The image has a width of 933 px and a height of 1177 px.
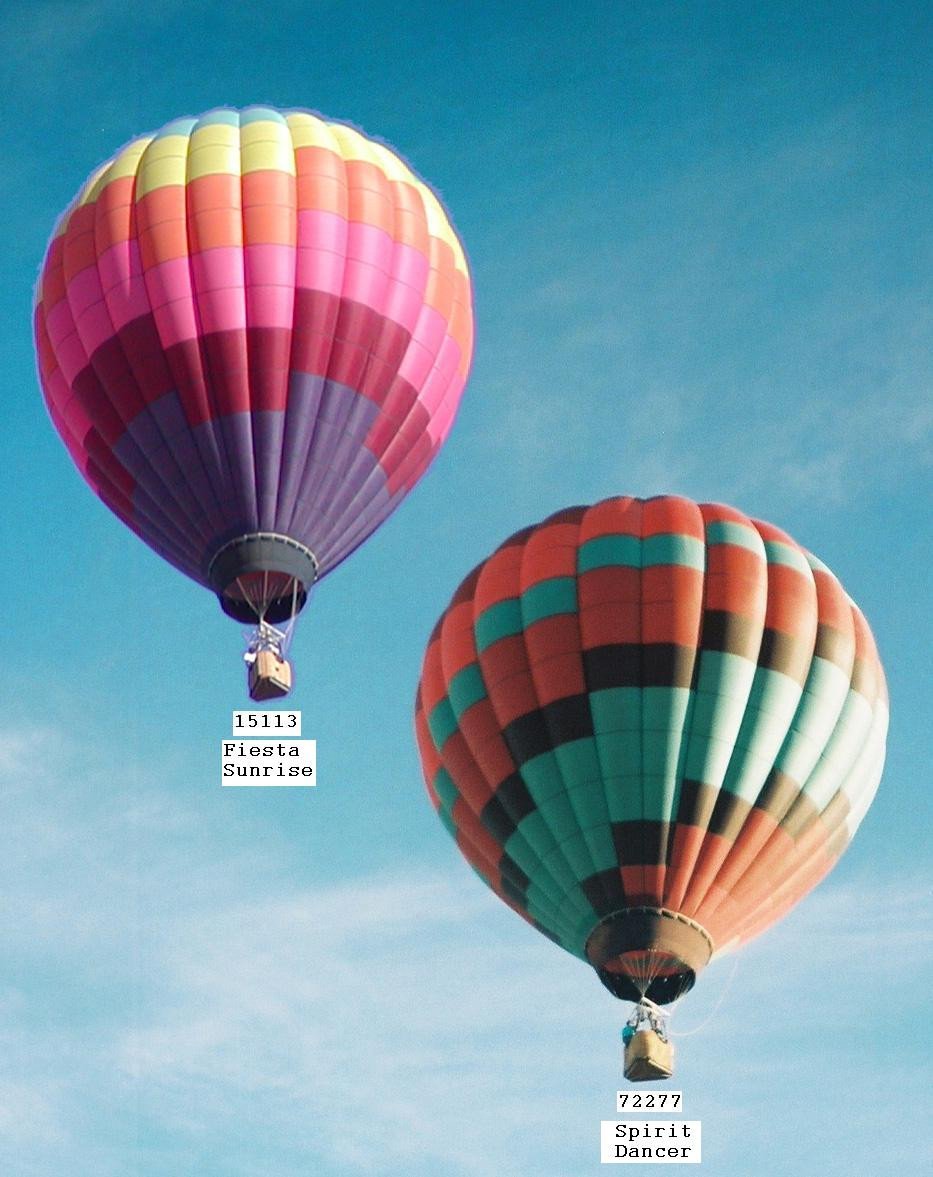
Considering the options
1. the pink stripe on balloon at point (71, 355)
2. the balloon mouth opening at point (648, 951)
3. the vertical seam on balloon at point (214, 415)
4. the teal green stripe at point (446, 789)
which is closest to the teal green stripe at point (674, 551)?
the teal green stripe at point (446, 789)

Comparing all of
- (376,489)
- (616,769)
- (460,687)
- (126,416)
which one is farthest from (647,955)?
(126,416)

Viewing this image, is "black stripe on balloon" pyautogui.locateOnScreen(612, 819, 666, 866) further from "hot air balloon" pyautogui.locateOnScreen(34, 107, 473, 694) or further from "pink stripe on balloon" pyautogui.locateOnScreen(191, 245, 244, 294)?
"pink stripe on balloon" pyautogui.locateOnScreen(191, 245, 244, 294)

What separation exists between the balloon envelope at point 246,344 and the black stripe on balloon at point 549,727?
112 inches

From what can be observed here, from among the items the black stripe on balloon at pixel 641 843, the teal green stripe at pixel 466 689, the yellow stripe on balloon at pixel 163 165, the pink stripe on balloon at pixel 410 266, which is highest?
the yellow stripe on balloon at pixel 163 165

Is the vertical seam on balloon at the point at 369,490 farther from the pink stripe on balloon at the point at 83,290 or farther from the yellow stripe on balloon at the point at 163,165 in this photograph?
the pink stripe on balloon at the point at 83,290

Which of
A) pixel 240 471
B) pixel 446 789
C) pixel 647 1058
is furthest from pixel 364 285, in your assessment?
pixel 647 1058

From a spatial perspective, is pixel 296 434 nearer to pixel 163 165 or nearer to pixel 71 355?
pixel 71 355

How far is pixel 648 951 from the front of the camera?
25703mm

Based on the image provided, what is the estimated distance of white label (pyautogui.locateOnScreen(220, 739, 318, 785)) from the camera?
27047 mm

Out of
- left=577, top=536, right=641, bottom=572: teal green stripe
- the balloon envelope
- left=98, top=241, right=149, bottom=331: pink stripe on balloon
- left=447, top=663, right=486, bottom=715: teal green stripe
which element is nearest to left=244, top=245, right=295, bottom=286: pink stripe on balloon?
A: the balloon envelope

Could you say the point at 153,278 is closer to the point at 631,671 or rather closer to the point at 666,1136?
the point at 631,671

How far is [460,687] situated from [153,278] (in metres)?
5.38

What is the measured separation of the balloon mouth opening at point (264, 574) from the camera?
27.0 metres

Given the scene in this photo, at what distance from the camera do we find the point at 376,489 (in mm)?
28156
